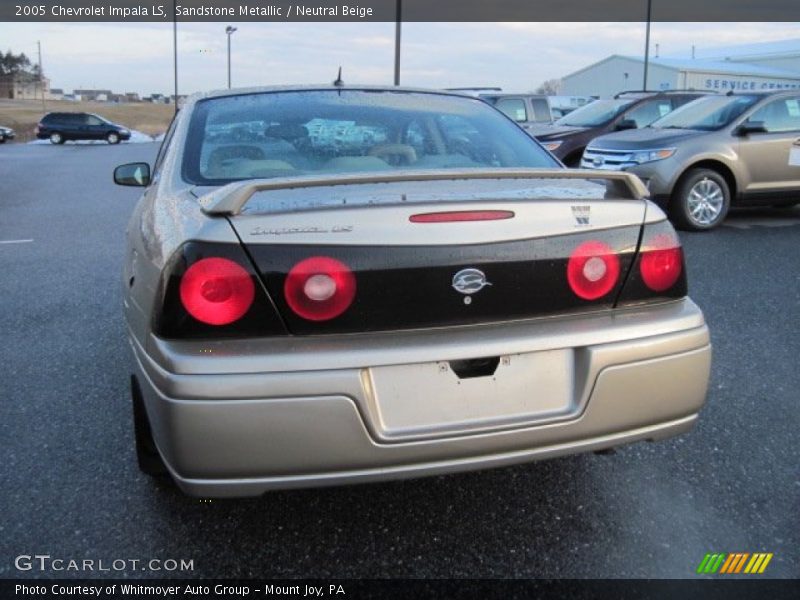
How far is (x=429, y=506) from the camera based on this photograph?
2758 mm

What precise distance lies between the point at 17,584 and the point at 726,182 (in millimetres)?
8476

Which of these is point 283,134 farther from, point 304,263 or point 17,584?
point 17,584

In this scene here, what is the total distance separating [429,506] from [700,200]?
7011 mm

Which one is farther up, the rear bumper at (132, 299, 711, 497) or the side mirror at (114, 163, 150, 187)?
the side mirror at (114, 163, 150, 187)

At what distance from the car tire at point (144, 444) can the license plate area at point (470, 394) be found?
914mm

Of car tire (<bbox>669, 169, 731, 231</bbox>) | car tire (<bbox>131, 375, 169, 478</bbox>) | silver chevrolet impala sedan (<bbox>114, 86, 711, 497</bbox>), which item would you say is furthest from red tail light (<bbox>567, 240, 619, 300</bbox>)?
car tire (<bbox>669, 169, 731, 231</bbox>)

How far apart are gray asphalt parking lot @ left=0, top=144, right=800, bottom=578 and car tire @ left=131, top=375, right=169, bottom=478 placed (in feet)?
0.50

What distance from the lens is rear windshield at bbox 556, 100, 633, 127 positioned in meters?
12.8

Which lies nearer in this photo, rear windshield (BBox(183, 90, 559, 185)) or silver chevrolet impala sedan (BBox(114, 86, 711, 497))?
silver chevrolet impala sedan (BBox(114, 86, 711, 497))

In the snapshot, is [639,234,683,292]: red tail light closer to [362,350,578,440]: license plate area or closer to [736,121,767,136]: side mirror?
[362,350,578,440]: license plate area

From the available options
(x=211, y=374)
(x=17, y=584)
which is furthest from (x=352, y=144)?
(x=17, y=584)

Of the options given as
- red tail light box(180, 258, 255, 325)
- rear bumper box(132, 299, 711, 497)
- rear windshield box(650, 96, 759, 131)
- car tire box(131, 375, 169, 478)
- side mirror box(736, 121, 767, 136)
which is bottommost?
car tire box(131, 375, 169, 478)

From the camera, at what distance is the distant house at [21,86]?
81812 millimetres

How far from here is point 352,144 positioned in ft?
10.3
